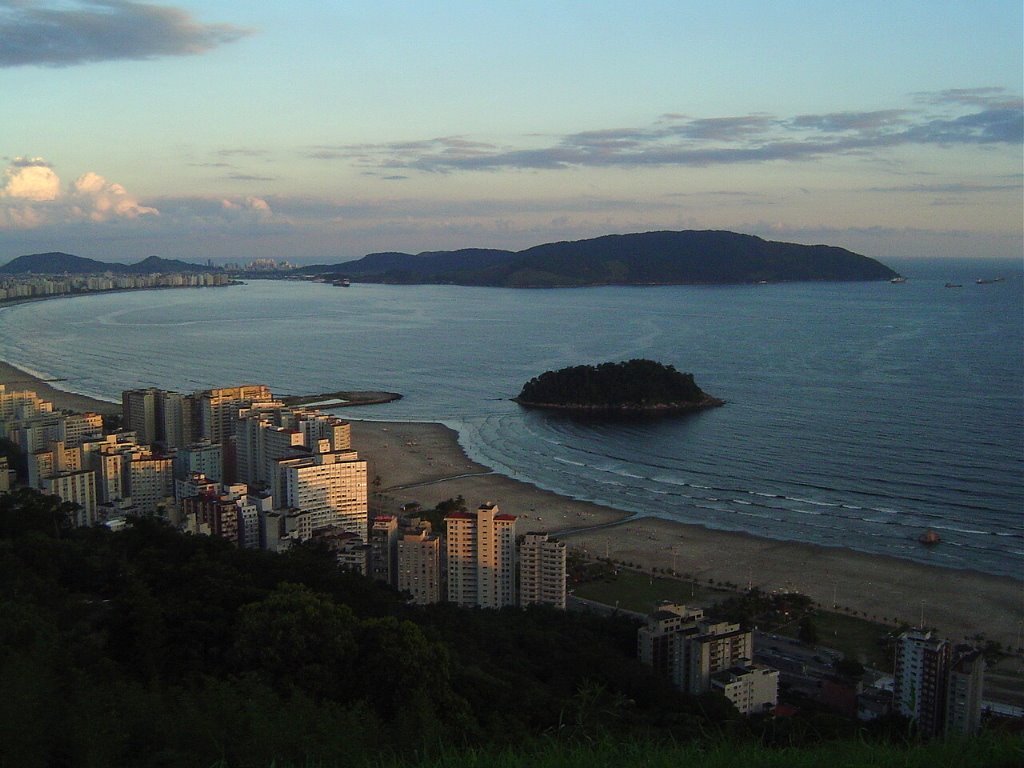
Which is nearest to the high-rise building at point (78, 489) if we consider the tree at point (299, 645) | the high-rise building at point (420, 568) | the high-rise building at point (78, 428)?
the high-rise building at point (78, 428)

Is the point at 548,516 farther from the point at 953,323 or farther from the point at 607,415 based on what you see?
the point at 953,323

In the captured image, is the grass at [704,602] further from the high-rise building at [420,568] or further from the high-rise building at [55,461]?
the high-rise building at [55,461]

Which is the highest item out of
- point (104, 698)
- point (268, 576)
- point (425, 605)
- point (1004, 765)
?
point (1004, 765)

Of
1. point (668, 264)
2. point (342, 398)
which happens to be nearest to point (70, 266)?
point (668, 264)

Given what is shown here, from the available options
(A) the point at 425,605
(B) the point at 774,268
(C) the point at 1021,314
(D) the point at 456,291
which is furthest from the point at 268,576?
(B) the point at 774,268

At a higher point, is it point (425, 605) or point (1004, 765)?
point (1004, 765)

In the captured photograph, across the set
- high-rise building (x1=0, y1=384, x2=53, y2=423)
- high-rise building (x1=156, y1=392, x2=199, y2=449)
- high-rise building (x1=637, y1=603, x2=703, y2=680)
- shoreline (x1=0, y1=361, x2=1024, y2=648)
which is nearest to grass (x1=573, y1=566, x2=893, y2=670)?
shoreline (x1=0, y1=361, x2=1024, y2=648)

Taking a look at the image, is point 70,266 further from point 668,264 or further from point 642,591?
point 642,591
